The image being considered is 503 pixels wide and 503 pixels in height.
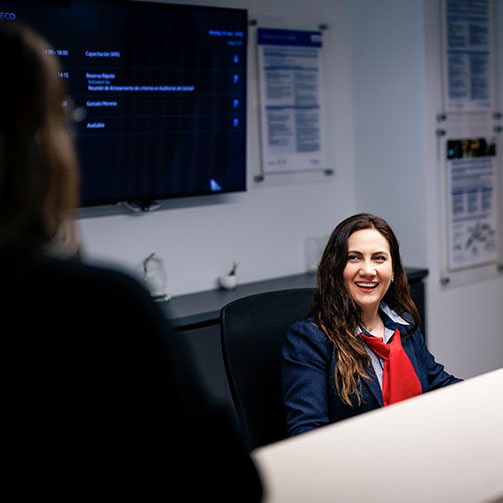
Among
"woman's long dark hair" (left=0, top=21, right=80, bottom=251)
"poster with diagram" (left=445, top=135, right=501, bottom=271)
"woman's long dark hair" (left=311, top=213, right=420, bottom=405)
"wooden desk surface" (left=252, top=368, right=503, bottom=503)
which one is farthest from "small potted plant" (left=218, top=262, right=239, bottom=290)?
"woman's long dark hair" (left=0, top=21, right=80, bottom=251)

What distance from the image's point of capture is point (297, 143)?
360cm

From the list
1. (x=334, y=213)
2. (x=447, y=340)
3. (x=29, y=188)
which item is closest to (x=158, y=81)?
(x=334, y=213)

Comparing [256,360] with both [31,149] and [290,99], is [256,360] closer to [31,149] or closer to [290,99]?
[31,149]

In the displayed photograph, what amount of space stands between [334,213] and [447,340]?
780 mm

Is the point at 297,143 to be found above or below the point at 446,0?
below

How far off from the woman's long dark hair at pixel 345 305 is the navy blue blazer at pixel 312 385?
0.02m

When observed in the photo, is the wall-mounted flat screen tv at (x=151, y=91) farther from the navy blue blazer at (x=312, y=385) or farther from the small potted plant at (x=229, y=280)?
the navy blue blazer at (x=312, y=385)

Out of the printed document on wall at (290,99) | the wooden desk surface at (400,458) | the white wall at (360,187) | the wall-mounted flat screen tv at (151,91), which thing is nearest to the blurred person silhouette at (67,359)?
the wooden desk surface at (400,458)

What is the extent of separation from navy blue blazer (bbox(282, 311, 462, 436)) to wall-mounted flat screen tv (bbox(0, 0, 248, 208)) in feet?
3.97

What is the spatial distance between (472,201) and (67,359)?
3320 millimetres

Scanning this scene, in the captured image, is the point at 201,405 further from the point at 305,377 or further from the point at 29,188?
the point at 305,377

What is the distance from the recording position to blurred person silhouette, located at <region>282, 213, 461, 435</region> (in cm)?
195

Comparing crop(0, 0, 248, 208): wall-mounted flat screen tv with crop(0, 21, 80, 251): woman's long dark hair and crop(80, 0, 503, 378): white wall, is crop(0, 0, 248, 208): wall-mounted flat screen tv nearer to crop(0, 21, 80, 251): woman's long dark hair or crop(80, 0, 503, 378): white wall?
crop(80, 0, 503, 378): white wall

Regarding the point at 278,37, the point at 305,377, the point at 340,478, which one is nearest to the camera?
the point at 340,478
